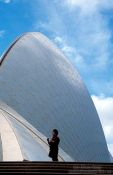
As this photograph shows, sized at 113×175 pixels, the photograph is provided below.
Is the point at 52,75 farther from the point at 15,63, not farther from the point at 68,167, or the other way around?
the point at 68,167

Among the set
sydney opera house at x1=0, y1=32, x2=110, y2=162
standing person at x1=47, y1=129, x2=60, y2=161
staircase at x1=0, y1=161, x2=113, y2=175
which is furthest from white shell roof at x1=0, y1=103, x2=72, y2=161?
staircase at x1=0, y1=161, x2=113, y2=175

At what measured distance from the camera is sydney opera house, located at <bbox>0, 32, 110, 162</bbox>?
13023mm

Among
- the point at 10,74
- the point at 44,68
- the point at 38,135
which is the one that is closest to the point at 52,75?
the point at 44,68

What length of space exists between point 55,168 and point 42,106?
9.59m

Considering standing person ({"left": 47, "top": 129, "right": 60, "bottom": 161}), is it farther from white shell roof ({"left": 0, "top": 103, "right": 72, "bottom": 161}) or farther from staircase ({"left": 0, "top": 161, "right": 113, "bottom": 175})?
staircase ({"left": 0, "top": 161, "right": 113, "bottom": 175})

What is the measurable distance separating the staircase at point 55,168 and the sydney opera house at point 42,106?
9.66ft

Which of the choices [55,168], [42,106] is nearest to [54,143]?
[55,168]

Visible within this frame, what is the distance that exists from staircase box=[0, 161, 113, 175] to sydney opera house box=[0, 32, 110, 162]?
2.94 m

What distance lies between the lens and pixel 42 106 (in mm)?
17891

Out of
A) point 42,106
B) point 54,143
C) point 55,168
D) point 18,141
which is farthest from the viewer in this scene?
point 42,106

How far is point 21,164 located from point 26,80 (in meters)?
9.75

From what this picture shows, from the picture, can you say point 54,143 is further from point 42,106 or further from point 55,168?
point 42,106

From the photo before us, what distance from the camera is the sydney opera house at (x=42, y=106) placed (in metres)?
13.0

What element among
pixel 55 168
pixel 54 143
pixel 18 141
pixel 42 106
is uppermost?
pixel 42 106
